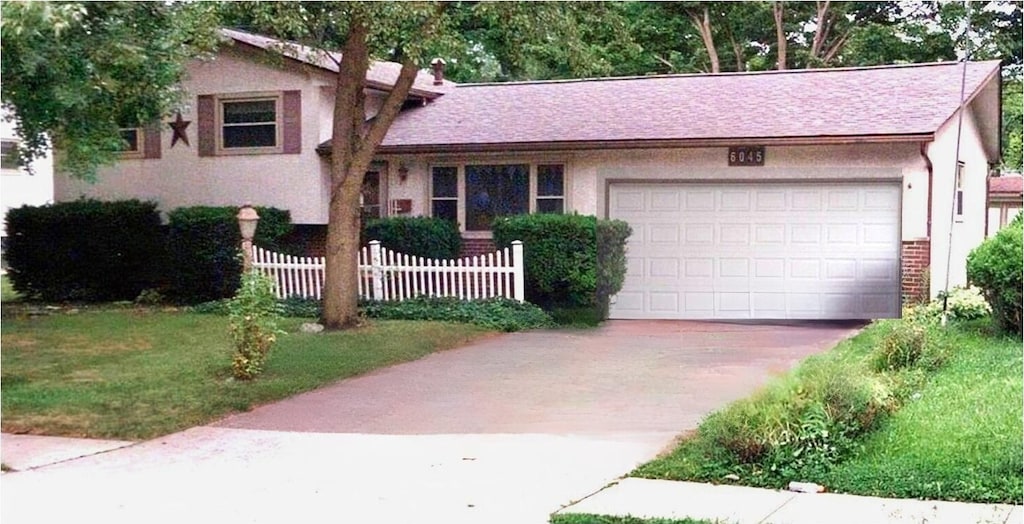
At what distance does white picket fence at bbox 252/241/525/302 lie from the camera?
1584cm

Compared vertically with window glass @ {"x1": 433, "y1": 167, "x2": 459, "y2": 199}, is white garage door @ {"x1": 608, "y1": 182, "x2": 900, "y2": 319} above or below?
below

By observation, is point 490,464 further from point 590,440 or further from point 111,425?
point 111,425

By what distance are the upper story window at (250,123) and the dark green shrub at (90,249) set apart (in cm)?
178

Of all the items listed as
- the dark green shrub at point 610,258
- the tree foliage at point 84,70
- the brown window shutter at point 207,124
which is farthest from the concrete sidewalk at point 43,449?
the brown window shutter at point 207,124

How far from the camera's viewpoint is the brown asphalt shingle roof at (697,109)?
15945 mm

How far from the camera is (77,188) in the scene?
20.0 m

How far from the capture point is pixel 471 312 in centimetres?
1515

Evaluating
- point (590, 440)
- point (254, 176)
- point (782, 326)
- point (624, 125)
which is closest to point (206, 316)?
point (254, 176)

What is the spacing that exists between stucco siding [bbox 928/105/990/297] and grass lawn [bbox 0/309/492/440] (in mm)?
6599

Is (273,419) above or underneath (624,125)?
underneath

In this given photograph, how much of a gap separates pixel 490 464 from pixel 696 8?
21825 millimetres

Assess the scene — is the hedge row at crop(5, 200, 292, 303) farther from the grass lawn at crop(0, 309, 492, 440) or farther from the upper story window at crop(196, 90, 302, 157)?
the grass lawn at crop(0, 309, 492, 440)

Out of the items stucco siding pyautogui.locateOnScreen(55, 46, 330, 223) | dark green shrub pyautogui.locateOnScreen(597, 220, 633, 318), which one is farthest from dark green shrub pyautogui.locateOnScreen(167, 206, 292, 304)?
dark green shrub pyautogui.locateOnScreen(597, 220, 633, 318)

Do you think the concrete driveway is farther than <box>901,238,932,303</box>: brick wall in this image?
No
